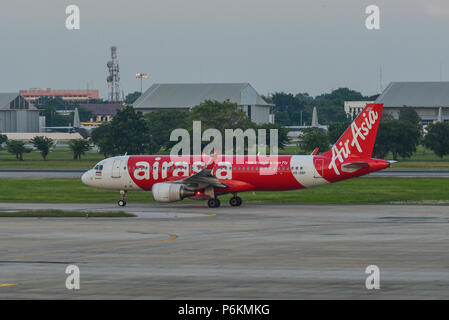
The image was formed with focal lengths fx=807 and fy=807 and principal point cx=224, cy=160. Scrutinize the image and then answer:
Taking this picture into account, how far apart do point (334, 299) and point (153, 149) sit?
11507 centimetres

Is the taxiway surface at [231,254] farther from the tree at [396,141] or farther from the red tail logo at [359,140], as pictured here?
the tree at [396,141]

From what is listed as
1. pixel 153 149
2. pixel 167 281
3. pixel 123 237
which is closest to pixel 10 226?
pixel 123 237

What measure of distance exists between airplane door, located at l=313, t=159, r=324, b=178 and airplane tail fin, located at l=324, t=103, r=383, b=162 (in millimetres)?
892

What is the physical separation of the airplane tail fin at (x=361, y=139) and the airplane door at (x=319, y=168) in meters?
0.89

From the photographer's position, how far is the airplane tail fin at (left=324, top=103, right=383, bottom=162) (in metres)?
52.8

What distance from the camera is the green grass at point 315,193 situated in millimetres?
59188

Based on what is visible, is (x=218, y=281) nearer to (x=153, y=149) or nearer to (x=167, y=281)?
(x=167, y=281)

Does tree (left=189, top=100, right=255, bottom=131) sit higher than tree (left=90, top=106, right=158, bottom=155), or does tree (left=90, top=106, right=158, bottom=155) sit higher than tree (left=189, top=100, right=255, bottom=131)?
tree (left=189, top=100, right=255, bottom=131)

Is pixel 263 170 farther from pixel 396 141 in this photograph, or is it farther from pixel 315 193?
pixel 396 141

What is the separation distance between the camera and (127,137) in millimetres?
130875

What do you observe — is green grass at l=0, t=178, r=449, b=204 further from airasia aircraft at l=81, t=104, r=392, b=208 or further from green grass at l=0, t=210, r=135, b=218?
green grass at l=0, t=210, r=135, b=218
